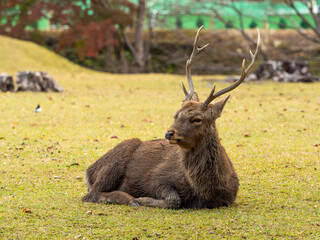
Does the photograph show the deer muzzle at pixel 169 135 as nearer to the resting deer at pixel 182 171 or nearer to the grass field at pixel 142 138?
the resting deer at pixel 182 171

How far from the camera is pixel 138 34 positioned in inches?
1314

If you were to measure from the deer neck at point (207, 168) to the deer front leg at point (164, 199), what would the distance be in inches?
9.8

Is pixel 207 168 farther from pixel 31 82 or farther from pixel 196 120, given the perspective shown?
pixel 31 82

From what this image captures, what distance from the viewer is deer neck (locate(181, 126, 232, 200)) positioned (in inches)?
223

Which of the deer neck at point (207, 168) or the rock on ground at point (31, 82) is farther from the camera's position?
the rock on ground at point (31, 82)

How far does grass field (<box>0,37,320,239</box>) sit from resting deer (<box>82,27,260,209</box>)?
8.0 inches

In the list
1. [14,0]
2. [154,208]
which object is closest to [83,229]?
[154,208]

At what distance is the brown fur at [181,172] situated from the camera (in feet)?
18.5

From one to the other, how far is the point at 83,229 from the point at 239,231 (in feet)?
5.11

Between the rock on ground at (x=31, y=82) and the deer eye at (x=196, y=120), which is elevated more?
the deer eye at (x=196, y=120)

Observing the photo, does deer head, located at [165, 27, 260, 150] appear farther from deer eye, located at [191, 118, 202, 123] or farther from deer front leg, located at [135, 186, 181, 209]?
deer front leg, located at [135, 186, 181, 209]

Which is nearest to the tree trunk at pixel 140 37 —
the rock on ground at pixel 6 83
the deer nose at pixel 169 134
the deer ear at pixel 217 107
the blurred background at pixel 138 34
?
the blurred background at pixel 138 34

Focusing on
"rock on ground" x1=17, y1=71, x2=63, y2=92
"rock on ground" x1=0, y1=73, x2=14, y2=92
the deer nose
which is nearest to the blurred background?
"rock on ground" x1=17, y1=71, x2=63, y2=92

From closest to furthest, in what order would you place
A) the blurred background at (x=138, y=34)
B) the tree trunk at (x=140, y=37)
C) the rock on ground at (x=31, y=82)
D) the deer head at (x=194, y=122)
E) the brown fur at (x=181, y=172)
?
the deer head at (x=194, y=122) → the brown fur at (x=181, y=172) → the rock on ground at (x=31, y=82) → the blurred background at (x=138, y=34) → the tree trunk at (x=140, y=37)
